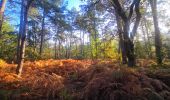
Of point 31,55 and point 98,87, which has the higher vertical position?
point 31,55

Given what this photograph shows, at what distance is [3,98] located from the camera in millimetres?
9062

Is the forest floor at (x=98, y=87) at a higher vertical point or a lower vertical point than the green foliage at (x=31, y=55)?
lower

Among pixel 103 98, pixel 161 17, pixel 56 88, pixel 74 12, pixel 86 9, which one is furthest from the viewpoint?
pixel 74 12

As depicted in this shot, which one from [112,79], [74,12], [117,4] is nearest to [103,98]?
[112,79]

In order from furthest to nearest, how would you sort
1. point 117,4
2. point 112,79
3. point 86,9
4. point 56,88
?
point 86,9 → point 117,4 → point 56,88 → point 112,79

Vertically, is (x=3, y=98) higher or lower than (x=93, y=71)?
lower

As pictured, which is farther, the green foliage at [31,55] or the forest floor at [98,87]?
the green foliage at [31,55]

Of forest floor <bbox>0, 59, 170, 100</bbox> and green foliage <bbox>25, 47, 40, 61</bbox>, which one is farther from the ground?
green foliage <bbox>25, 47, 40, 61</bbox>

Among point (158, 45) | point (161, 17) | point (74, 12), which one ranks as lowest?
point (158, 45)

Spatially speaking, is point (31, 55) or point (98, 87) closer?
point (98, 87)

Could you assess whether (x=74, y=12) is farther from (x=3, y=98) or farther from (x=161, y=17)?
(x=3, y=98)

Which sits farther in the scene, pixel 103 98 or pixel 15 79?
pixel 15 79

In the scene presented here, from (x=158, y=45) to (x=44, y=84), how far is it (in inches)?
364

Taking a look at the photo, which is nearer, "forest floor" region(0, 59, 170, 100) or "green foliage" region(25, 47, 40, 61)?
"forest floor" region(0, 59, 170, 100)
